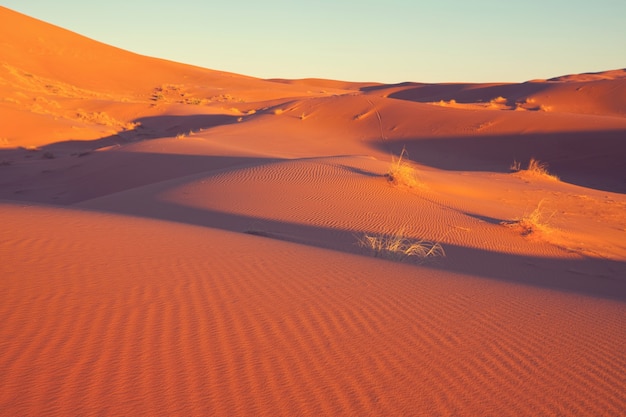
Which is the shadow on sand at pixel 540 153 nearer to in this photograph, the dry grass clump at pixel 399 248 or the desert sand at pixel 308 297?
the desert sand at pixel 308 297

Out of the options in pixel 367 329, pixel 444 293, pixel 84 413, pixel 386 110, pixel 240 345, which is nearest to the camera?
pixel 84 413

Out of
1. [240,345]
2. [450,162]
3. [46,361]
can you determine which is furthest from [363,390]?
[450,162]

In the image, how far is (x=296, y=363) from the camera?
9.93 ft

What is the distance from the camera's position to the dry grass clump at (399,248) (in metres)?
7.40

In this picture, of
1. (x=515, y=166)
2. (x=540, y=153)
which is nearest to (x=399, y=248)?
(x=515, y=166)

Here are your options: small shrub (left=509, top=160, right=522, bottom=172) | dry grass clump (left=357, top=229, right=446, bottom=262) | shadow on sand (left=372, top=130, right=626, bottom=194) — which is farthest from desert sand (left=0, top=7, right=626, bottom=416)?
shadow on sand (left=372, top=130, right=626, bottom=194)

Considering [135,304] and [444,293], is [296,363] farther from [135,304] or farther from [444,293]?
[444,293]

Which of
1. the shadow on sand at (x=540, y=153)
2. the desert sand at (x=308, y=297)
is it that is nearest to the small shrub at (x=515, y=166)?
the shadow on sand at (x=540, y=153)

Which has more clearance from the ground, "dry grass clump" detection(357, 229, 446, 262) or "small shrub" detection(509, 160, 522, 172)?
"dry grass clump" detection(357, 229, 446, 262)

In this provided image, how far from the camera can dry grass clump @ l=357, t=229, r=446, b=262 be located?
7398 millimetres

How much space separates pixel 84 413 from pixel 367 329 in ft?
6.30

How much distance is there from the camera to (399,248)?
7750 millimetres

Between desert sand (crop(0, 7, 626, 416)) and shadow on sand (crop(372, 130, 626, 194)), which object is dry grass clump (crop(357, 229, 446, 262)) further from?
shadow on sand (crop(372, 130, 626, 194))

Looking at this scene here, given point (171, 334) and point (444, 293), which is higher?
point (171, 334)
